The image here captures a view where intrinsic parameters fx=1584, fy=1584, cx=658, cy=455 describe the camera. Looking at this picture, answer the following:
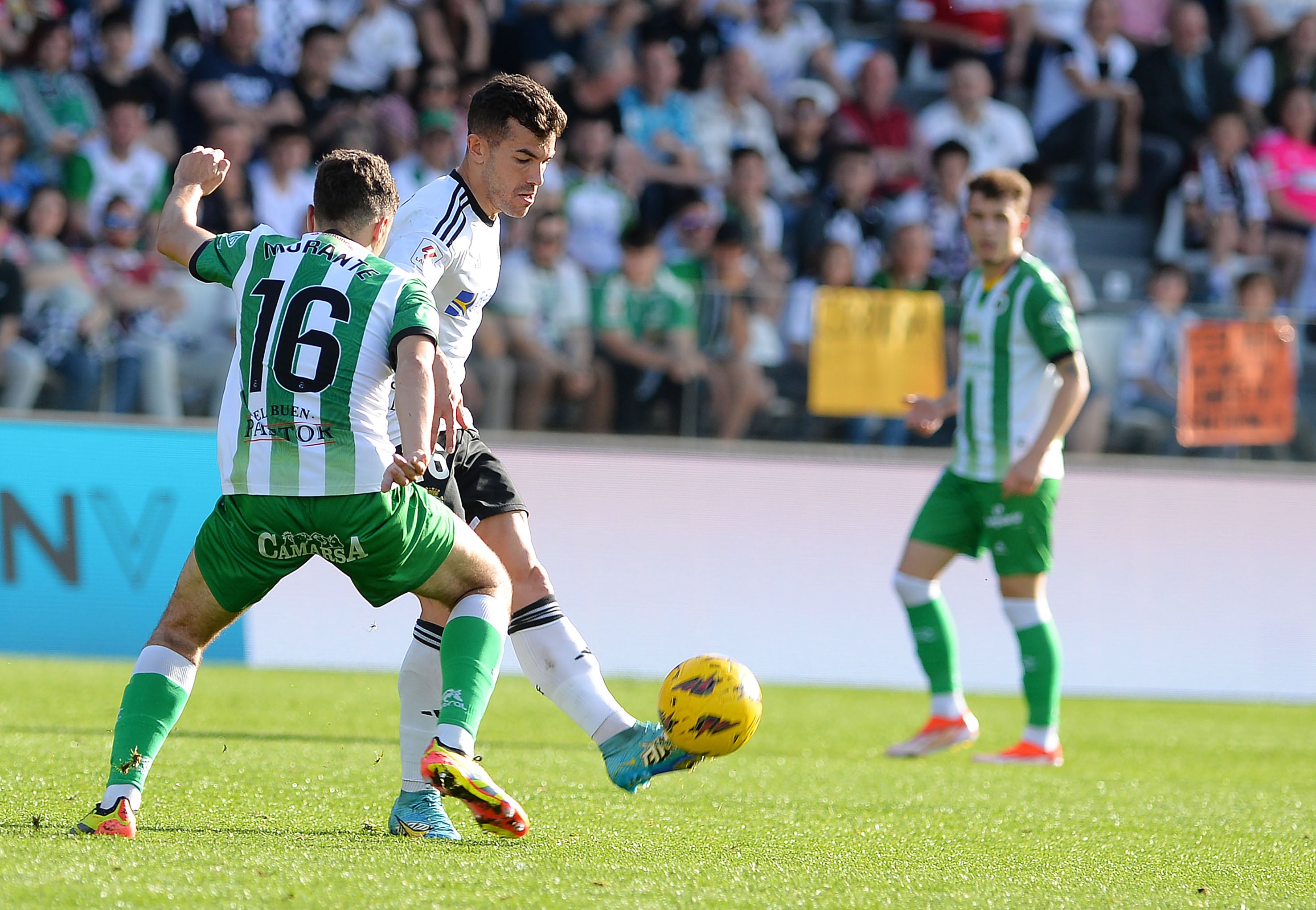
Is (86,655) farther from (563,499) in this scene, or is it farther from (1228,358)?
(1228,358)

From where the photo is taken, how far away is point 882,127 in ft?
42.6

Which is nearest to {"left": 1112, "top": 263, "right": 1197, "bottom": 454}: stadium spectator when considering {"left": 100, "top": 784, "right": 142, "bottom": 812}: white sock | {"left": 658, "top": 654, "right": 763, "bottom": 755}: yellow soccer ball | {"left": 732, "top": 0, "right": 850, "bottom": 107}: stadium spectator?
{"left": 732, "top": 0, "right": 850, "bottom": 107}: stadium spectator

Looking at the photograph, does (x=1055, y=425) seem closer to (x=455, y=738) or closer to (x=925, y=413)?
(x=925, y=413)

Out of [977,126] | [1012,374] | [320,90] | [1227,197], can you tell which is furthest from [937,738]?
[1227,197]

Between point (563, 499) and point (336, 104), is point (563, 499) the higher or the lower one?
the lower one

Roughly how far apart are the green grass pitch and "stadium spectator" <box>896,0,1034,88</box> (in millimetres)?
7649

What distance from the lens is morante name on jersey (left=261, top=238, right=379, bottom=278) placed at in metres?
3.80

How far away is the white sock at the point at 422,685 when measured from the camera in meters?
4.33

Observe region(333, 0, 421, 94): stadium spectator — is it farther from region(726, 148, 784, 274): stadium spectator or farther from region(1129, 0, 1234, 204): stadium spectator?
region(1129, 0, 1234, 204): stadium spectator

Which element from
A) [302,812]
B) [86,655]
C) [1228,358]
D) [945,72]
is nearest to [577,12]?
[945,72]

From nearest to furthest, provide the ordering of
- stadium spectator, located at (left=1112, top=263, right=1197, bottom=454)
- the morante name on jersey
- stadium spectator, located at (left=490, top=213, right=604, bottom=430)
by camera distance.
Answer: the morante name on jersey < stadium spectator, located at (left=490, top=213, right=604, bottom=430) < stadium spectator, located at (left=1112, top=263, right=1197, bottom=454)

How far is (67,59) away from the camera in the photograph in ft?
37.4

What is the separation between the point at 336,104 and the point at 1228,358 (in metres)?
6.46

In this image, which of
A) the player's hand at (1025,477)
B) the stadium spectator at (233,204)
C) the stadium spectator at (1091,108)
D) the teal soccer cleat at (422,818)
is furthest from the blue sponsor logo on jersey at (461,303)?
the stadium spectator at (1091,108)
